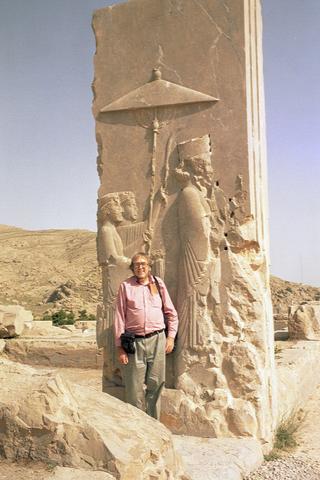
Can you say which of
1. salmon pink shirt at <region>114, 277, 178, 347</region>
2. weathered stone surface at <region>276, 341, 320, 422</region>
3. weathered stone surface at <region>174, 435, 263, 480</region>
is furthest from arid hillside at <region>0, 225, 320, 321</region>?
salmon pink shirt at <region>114, 277, 178, 347</region>

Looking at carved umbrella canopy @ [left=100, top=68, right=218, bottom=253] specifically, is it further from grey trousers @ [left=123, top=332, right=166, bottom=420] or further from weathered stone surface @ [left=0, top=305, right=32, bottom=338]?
weathered stone surface @ [left=0, top=305, right=32, bottom=338]

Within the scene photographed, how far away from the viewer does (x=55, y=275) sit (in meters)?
32.0

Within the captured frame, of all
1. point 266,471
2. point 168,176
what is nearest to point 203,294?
point 168,176

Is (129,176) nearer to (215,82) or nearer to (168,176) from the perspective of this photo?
(168,176)

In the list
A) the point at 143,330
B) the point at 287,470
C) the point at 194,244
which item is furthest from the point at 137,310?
the point at 287,470

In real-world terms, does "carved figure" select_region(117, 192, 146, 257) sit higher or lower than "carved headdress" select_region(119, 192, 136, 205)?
lower

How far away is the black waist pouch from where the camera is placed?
4.67 metres

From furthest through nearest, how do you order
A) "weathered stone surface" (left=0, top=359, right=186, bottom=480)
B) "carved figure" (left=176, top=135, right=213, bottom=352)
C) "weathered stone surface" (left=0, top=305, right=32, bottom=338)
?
"weathered stone surface" (left=0, top=305, right=32, bottom=338), "carved figure" (left=176, top=135, right=213, bottom=352), "weathered stone surface" (left=0, top=359, right=186, bottom=480)

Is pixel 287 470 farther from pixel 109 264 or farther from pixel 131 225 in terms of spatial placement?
pixel 131 225

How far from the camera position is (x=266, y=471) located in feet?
14.8

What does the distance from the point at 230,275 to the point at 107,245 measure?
4.05 ft

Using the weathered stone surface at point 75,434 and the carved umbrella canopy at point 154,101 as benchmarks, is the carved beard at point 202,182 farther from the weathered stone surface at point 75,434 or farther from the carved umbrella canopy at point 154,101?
the weathered stone surface at point 75,434

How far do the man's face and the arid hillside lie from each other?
1782 cm

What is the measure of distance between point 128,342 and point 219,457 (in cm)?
114
